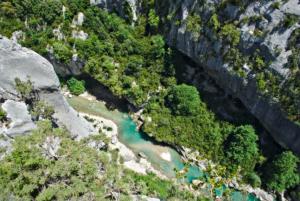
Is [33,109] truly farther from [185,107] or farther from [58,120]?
[185,107]

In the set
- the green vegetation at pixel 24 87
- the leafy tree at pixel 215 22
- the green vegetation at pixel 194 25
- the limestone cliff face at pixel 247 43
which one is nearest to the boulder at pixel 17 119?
the green vegetation at pixel 24 87

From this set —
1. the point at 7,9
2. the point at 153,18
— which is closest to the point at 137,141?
the point at 153,18

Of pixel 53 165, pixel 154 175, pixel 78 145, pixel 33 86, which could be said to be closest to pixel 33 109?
pixel 33 86

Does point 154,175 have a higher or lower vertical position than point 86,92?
lower

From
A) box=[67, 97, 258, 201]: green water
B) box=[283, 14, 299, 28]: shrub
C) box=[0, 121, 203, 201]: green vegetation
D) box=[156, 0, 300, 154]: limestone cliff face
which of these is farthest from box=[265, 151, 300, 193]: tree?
box=[0, 121, 203, 201]: green vegetation

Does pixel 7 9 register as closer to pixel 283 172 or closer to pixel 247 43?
pixel 247 43

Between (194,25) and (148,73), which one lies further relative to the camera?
(148,73)
